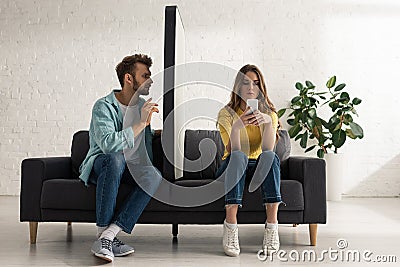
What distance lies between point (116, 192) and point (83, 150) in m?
0.82

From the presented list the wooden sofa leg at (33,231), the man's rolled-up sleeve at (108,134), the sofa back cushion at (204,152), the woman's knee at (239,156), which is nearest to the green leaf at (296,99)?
the sofa back cushion at (204,152)

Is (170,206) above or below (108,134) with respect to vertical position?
below

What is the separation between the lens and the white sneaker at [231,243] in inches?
137

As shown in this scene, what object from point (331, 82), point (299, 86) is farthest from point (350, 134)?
point (299, 86)

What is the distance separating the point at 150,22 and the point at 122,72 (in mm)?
3463

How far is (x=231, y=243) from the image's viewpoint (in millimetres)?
3494

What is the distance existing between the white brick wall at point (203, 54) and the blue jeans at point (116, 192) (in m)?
3.52

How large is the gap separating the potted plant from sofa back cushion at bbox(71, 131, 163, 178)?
2.89 meters

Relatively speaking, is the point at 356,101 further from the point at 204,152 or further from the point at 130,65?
the point at 130,65

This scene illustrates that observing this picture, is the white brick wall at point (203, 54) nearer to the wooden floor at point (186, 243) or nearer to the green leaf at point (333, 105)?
the green leaf at point (333, 105)

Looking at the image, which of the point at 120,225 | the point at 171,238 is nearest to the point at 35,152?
the point at 171,238

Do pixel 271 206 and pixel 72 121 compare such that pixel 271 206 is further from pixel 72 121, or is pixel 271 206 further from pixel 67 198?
pixel 72 121

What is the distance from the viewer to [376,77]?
279 inches

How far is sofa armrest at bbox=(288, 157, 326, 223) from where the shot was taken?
3693 millimetres
